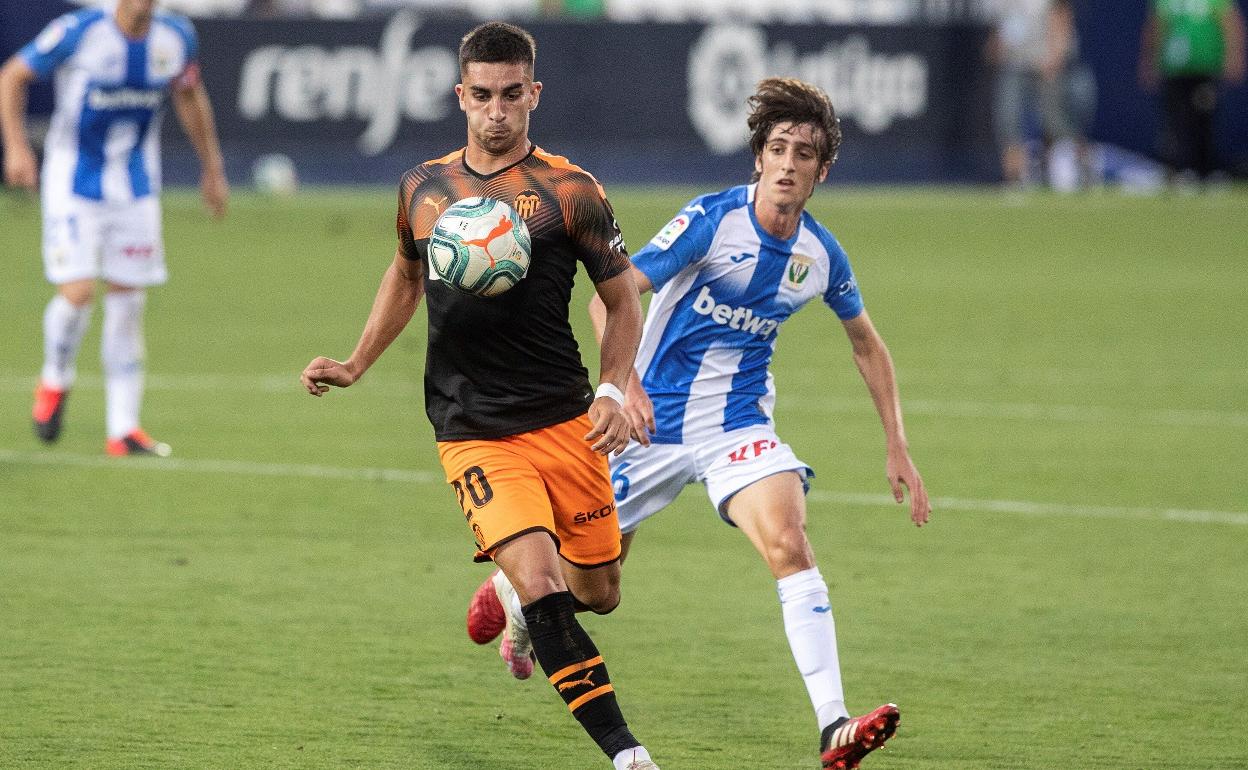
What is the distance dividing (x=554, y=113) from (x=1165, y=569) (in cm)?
1880

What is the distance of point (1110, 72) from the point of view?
31156mm

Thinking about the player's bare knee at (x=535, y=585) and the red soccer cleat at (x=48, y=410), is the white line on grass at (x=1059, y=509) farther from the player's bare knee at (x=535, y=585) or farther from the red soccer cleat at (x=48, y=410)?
the player's bare knee at (x=535, y=585)

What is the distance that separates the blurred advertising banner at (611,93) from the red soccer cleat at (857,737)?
2088 centimetres

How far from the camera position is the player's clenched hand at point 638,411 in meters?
5.63

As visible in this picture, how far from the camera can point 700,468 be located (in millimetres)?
6324

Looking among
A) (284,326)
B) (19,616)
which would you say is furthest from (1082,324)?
(19,616)

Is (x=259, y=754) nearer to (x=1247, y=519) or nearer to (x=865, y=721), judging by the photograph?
(x=865, y=721)

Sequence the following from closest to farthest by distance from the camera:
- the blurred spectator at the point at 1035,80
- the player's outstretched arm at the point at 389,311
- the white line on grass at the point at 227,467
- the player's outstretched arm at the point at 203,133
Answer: the player's outstretched arm at the point at 389,311
the white line on grass at the point at 227,467
the player's outstretched arm at the point at 203,133
the blurred spectator at the point at 1035,80

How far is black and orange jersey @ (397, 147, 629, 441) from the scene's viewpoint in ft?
18.1

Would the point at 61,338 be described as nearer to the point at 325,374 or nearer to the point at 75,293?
the point at 75,293

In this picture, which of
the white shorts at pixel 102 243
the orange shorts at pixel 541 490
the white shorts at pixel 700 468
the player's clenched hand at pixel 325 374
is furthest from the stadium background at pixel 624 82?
the orange shorts at pixel 541 490

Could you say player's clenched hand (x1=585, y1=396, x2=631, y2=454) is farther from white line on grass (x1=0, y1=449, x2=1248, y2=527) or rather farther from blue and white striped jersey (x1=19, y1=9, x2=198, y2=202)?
blue and white striped jersey (x1=19, y1=9, x2=198, y2=202)

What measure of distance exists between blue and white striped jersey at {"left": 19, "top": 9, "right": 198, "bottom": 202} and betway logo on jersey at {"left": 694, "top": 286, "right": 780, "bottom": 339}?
16.4 feet

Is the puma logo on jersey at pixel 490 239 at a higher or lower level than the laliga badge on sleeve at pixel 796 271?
higher
